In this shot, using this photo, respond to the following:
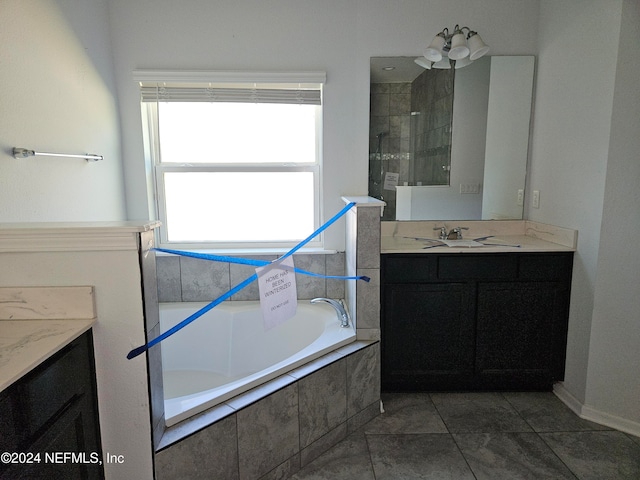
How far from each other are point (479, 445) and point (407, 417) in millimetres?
370

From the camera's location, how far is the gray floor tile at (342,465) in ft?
5.65

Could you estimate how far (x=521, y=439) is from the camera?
196 centimetres

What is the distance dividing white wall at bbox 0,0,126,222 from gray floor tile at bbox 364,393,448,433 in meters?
1.90

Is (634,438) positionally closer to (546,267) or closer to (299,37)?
(546,267)

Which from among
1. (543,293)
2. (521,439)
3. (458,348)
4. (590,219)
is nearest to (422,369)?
(458,348)

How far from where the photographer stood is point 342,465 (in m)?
1.78

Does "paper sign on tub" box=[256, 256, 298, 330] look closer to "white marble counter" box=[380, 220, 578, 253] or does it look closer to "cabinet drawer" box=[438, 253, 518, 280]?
"white marble counter" box=[380, 220, 578, 253]

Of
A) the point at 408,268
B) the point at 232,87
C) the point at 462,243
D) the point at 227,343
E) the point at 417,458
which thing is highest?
the point at 232,87

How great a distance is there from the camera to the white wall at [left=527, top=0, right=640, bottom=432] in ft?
6.20

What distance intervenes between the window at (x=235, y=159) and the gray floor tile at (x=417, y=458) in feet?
4.57

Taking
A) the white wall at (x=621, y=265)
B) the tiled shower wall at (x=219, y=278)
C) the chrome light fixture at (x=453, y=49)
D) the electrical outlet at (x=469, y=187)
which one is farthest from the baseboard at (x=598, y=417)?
the chrome light fixture at (x=453, y=49)

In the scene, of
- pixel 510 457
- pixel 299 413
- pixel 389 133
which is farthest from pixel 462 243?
pixel 299 413

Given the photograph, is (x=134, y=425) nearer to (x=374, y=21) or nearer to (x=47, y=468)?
(x=47, y=468)

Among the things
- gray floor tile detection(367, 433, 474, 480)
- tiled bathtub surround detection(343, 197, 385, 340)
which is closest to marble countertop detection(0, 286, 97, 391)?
tiled bathtub surround detection(343, 197, 385, 340)
